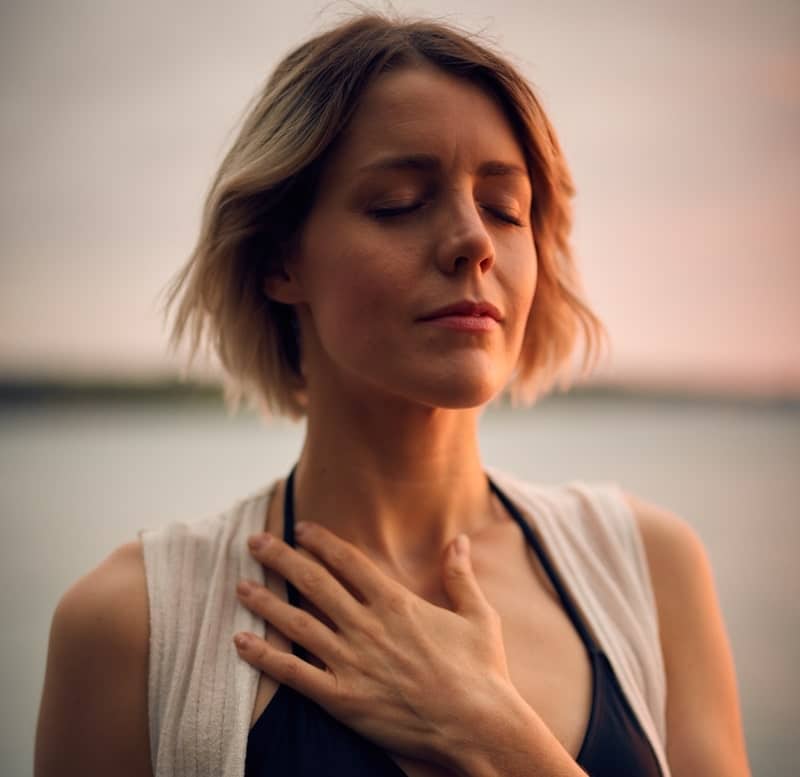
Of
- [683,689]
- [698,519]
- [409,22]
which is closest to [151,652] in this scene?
[683,689]

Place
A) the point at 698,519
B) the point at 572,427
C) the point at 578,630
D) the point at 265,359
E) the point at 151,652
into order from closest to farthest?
the point at 151,652, the point at 578,630, the point at 265,359, the point at 698,519, the point at 572,427

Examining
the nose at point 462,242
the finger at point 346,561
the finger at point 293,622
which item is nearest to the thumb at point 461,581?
the finger at point 346,561

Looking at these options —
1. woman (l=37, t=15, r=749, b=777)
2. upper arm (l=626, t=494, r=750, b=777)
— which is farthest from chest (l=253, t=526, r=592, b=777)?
upper arm (l=626, t=494, r=750, b=777)

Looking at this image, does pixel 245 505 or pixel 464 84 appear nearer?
pixel 464 84

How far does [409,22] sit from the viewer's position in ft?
5.05

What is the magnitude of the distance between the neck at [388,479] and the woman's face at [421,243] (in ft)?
0.34

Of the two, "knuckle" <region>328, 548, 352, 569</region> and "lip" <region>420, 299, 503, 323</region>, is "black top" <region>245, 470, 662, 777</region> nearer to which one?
"knuckle" <region>328, 548, 352, 569</region>

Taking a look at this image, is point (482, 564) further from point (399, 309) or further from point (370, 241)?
point (370, 241)

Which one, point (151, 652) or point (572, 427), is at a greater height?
point (151, 652)

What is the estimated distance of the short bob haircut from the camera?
55.8 inches

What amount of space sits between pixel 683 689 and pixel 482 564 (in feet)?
1.46

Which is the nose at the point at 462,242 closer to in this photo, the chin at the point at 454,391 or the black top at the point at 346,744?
the chin at the point at 454,391

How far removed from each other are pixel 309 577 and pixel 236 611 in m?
0.15

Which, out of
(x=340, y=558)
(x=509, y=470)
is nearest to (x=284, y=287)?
(x=340, y=558)
